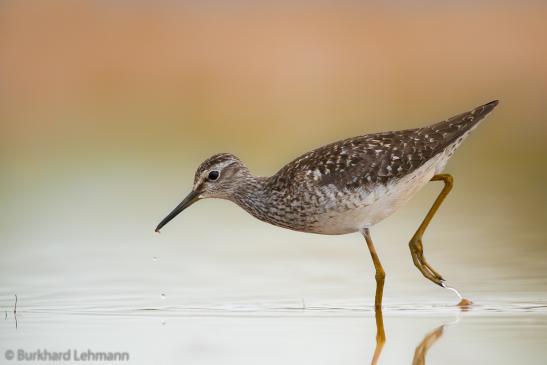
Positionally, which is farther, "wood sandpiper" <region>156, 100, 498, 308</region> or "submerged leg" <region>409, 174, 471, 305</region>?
"submerged leg" <region>409, 174, 471, 305</region>

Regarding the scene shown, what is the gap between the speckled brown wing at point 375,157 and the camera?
11.9 meters

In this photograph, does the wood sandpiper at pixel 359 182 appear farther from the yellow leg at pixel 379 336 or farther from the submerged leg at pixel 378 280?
the yellow leg at pixel 379 336

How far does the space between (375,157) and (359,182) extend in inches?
12.0

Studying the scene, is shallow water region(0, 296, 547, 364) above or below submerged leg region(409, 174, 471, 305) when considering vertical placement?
below

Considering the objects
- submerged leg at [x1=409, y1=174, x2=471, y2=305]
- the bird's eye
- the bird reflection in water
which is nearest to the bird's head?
the bird's eye

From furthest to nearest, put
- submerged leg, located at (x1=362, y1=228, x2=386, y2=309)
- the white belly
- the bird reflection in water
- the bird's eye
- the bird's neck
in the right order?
the bird's eye < the bird's neck < the white belly < submerged leg, located at (x1=362, y1=228, x2=386, y2=309) < the bird reflection in water

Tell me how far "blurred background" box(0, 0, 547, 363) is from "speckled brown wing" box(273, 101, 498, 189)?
3.48 feet

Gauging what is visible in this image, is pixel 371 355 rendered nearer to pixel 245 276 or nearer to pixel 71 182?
pixel 245 276

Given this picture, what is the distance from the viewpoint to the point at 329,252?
46.7 feet

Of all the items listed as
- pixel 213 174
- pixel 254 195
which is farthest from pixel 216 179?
pixel 254 195

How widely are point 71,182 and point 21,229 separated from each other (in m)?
2.50

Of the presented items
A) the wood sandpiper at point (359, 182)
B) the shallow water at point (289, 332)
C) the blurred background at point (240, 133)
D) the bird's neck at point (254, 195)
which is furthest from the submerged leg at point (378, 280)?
the bird's neck at point (254, 195)

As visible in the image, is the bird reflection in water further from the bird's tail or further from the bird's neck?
the bird's tail

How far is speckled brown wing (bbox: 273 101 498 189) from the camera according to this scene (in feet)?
38.9
